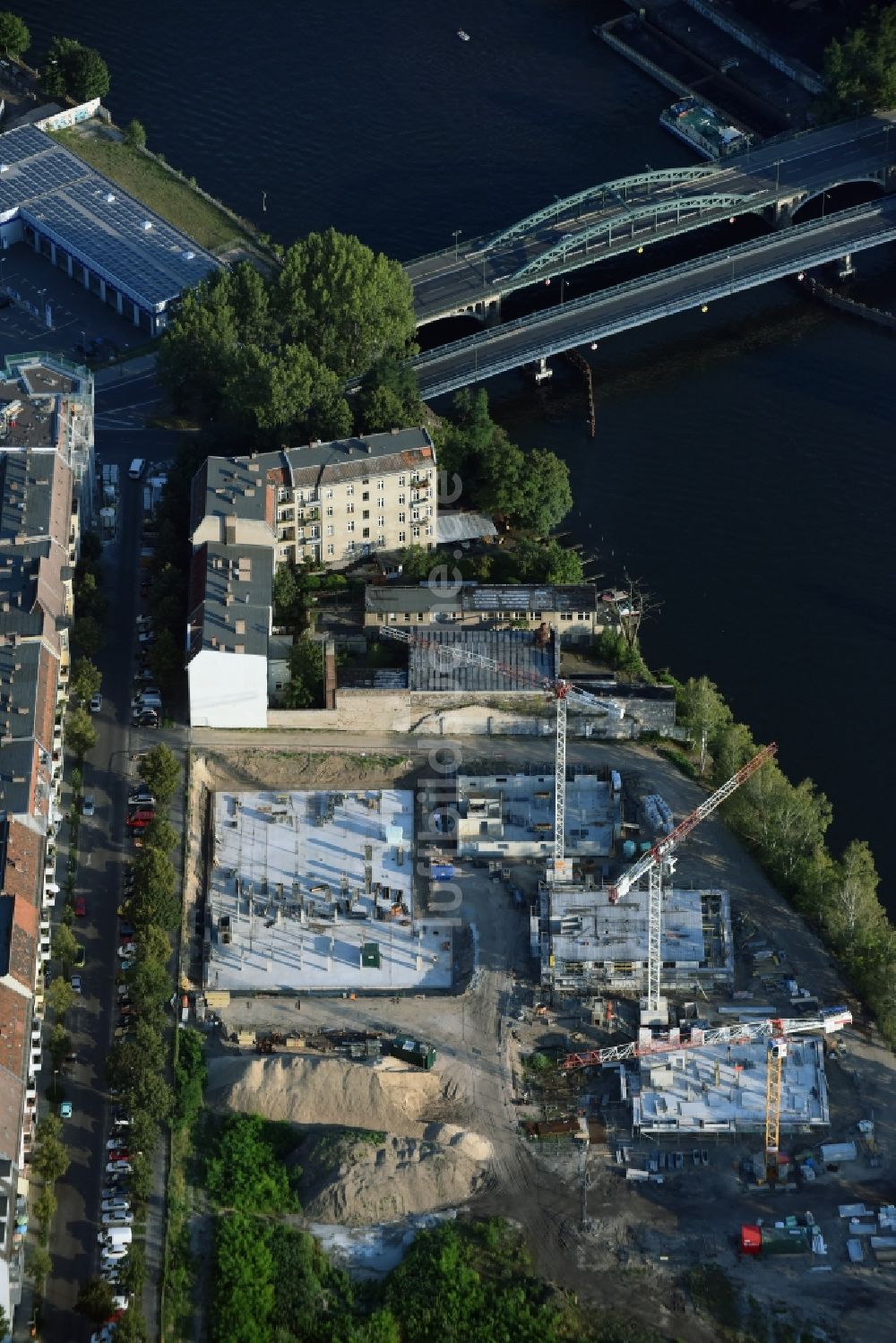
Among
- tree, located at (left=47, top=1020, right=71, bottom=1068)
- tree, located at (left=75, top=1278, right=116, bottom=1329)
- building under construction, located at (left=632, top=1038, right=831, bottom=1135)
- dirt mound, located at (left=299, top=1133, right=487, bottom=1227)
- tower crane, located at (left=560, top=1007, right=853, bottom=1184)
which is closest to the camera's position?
tree, located at (left=75, top=1278, right=116, bottom=1329)

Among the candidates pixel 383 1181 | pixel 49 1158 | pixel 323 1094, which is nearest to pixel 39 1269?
pixel 49 1158

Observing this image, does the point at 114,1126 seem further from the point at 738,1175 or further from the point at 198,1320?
the point at 738,1175

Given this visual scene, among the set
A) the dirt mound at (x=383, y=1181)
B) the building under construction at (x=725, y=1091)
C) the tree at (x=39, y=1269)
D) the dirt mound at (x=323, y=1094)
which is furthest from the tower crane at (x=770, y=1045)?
the tree at (x=39, y=1269)

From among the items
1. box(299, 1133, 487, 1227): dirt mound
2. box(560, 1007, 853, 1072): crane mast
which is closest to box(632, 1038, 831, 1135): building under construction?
box(560, 1007, 853, 1072): crane mast

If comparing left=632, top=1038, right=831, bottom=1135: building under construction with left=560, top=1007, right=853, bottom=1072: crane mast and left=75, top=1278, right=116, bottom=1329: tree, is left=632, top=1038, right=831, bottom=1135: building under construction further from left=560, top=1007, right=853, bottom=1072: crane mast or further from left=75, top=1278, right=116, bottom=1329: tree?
left=75, top=1278, right=116, bottom=1329: tree

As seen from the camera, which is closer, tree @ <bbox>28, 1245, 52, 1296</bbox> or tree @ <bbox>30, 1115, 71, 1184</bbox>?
tree @ <bbox>28, 1245, 52, 1296</bbox>

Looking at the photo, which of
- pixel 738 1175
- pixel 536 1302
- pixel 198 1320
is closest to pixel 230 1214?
pixel 198 1320
